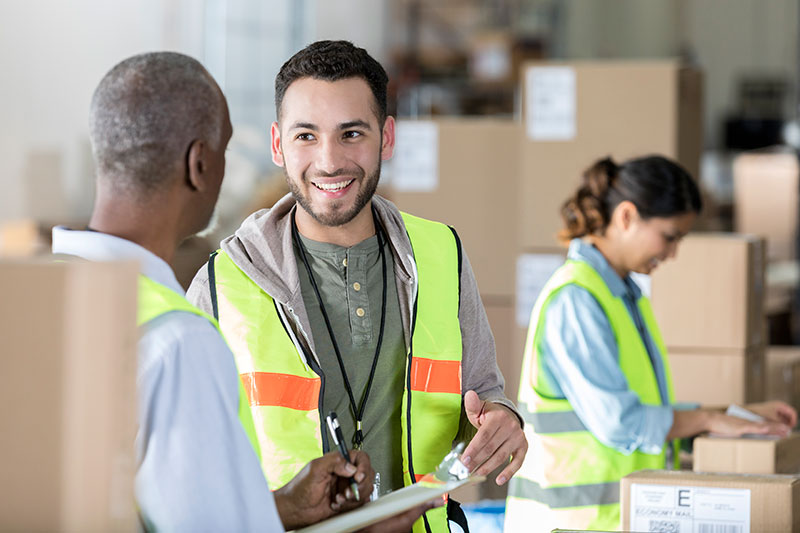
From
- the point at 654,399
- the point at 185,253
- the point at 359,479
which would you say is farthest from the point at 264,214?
the point at 185,253

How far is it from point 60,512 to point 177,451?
0.25 metres

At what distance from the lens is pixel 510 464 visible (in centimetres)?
196

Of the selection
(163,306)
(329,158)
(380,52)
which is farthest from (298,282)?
(380,52)

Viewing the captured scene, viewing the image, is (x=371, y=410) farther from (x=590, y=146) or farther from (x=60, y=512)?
(x=590, y=146)

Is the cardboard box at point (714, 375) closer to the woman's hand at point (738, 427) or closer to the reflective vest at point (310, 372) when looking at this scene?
the woman's hand at point (738, 427)

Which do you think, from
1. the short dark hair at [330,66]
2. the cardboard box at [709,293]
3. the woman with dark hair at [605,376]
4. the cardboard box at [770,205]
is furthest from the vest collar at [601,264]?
the cardboard box at [770,205]

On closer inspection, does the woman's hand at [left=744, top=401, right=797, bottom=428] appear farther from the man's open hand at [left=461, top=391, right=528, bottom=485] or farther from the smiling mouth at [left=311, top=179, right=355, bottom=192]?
the smiling mouth at [left=311, top=179, right=355, bottom=192]

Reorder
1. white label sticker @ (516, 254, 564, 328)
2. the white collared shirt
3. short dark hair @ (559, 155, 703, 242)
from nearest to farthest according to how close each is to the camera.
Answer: the white collared shirt < short dark hair @ (559, 155, 703, 242) < white label sticker @ (516, 254, 564, 328)

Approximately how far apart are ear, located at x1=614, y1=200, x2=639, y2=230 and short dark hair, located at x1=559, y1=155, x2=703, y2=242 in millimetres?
11

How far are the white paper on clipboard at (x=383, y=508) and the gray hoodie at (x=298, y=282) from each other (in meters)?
0.35

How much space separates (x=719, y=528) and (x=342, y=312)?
2.45 feet

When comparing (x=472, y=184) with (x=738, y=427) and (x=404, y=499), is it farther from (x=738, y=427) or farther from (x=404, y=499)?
(x=404, y=499)

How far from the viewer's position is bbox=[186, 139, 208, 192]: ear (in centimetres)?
148

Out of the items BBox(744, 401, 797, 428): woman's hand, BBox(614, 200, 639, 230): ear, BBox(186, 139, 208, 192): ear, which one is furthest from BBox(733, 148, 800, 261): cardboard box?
BBox(186, 139, 208, 192): ear
